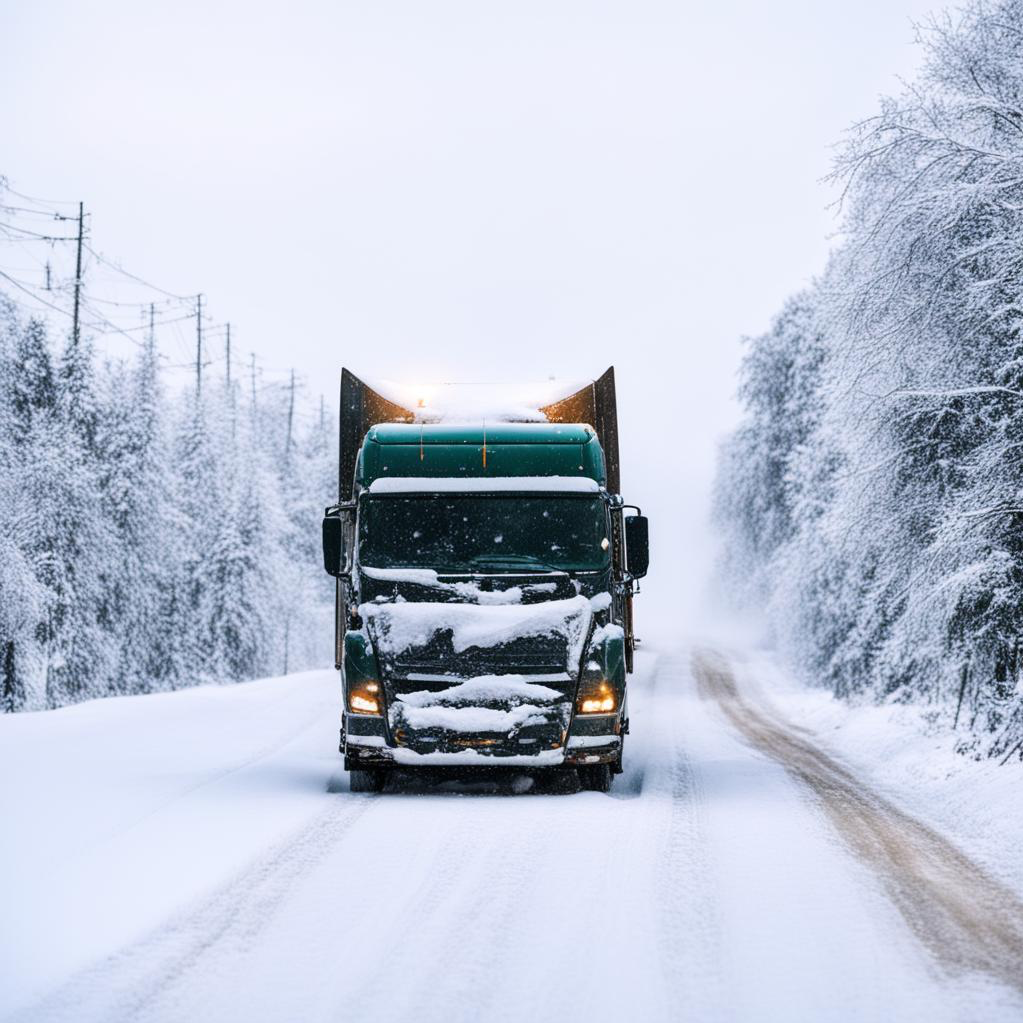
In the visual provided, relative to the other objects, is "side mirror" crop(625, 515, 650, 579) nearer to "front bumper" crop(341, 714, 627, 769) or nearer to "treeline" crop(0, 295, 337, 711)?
"front bumper" crop(341, 714, 627, 769)

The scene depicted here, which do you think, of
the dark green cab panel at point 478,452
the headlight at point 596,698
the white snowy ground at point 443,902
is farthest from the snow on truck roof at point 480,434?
the white snowy ground at point 443,902

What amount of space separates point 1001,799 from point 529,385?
19.5 ft

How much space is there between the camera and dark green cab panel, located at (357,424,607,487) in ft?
34.2

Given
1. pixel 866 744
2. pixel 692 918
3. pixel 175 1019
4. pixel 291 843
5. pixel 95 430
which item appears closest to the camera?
pixel 175 1019

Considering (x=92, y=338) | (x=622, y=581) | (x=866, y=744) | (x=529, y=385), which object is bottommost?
(x=866, y=744)

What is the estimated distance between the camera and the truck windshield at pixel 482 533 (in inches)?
392

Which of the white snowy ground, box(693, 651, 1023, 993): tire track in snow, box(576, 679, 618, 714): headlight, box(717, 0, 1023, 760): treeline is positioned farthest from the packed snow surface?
box(717, 0, 1023, 760): treeline

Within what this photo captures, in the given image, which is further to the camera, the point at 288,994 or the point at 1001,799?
the point at 1001,799

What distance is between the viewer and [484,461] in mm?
10453

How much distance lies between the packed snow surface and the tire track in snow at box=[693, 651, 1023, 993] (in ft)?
11.5

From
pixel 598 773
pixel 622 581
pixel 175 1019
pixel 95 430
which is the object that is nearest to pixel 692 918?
pixel 175 1019

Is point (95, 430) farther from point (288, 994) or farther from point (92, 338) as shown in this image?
point (288, 994)

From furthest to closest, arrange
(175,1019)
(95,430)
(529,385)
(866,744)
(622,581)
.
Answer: (95,430), (866,744), (529,385), (622,581), (175,1019)

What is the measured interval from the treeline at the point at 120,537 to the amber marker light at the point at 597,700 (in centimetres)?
1894
